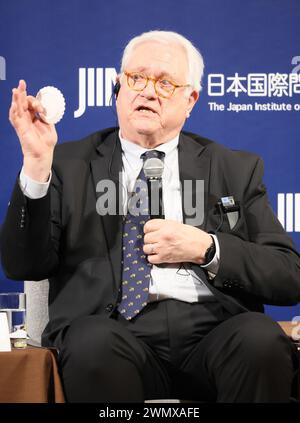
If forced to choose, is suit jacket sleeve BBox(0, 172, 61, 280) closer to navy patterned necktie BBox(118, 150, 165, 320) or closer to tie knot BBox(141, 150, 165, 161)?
navy patterned necktie BBox(118, 150, 165, 320)

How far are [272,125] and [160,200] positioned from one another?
1.23 meters

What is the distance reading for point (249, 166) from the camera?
2.44 metres

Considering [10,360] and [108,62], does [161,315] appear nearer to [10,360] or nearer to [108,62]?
[10,360]

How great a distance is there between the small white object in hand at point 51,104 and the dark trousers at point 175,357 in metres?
0.53

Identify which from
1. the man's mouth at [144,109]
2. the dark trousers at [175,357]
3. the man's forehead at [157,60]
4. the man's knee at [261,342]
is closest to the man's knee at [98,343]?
the dark trousers at [175,357]

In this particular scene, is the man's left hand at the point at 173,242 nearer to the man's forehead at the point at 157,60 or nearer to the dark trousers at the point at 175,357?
the dark trousers at the point at 175,357

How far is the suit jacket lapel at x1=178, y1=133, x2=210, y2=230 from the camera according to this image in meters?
2.31

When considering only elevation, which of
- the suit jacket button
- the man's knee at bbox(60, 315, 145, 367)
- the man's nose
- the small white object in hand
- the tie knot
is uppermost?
the man's nose

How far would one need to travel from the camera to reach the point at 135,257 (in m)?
2.24

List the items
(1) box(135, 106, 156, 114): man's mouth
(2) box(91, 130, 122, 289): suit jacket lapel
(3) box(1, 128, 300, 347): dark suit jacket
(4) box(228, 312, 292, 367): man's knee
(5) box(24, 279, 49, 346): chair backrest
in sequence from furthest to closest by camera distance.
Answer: (5) box(24, 279, 49, 346): chair backrest < (1) box(135, 106, 156, 114): man's mouth < (2) box(91, 130, 122, 289): suit jacket lapel < (3) box(1, 128, 300, 347): dark suit jacket < (4) box(228, 312, 292, 367): man's knee

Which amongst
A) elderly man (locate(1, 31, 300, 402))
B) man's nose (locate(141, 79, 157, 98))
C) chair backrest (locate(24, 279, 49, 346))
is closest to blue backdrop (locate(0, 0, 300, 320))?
chair backrest (locate(24, 279, 49, 346))

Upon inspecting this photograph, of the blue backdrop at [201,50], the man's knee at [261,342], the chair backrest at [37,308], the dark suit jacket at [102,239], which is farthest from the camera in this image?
the blue backdrop at [201,50]

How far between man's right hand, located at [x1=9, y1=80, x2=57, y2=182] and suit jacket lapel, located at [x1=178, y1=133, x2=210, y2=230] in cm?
46

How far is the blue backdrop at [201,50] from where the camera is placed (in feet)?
10.3
